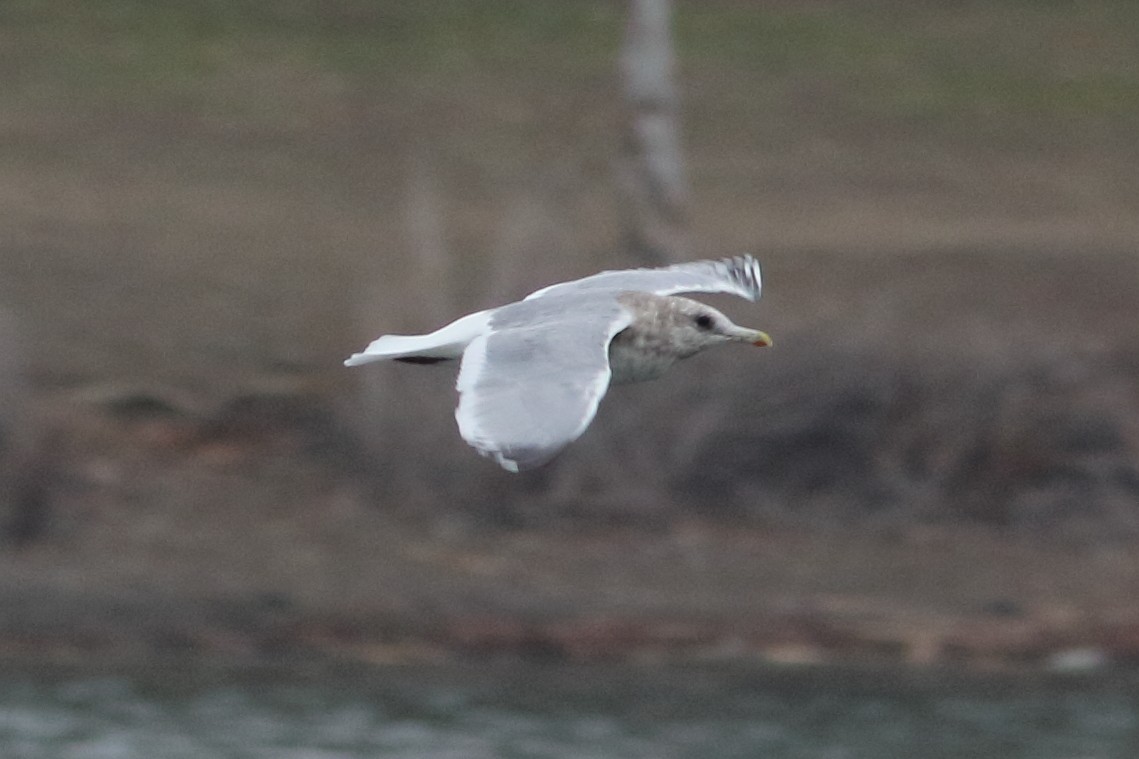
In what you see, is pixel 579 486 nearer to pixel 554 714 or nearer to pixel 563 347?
pixel 554 714

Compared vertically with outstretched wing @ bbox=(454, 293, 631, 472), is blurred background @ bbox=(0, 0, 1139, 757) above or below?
above

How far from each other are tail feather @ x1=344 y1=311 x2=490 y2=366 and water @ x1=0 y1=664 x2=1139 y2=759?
591 centimetres

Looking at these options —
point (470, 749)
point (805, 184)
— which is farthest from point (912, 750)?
point (805, 184)

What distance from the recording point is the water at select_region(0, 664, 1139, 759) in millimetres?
12812

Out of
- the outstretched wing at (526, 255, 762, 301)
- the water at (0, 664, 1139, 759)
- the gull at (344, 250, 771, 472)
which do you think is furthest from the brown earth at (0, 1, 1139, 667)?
the gull at (344, 250, 771, 472)

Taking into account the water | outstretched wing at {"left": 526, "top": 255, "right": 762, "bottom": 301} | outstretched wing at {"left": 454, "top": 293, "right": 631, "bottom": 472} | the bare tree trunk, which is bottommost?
outstretched wing at {"left": 454, "top": 293, "right": 631, "bottom": 472}

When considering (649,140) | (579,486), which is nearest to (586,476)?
(579,486)

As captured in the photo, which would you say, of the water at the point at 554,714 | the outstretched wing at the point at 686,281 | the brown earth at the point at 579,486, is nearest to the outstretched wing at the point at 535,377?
Result: the outstretched wing at the point at 686,281

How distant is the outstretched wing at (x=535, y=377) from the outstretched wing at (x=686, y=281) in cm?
42

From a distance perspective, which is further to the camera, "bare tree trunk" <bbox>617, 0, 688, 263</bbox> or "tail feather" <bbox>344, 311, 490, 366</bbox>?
"bare tree trunk" <bbox>617, 0, 688, 263</bbox>

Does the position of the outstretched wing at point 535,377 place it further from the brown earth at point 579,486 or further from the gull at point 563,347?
the brown earth at point 579,486

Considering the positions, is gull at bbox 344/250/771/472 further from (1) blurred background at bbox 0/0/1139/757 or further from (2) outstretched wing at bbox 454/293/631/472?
(1) blurred background at bbox 0/0/1139/757

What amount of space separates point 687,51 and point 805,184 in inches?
194

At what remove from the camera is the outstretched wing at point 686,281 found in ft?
25.1
